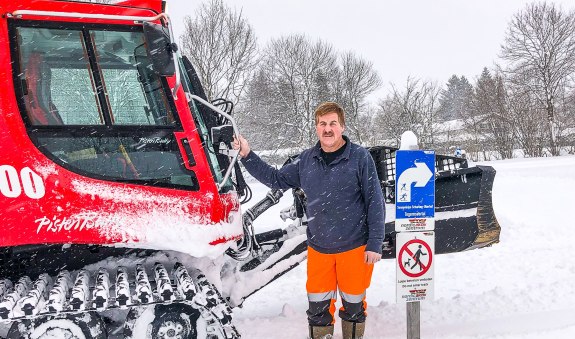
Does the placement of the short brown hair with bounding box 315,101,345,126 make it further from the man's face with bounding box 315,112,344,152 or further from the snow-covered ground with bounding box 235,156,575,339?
the snow-covered ground with bounding box 235,156,575,339

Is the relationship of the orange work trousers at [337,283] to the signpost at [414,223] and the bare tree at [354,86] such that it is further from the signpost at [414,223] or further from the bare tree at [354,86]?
the bare tree at [354,86]

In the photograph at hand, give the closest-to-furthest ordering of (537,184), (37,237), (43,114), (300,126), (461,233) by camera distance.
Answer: (37,237) < (43,114) < (461,233) < (537,184) < (300,126)

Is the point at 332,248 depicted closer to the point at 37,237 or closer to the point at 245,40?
the point at 37,237

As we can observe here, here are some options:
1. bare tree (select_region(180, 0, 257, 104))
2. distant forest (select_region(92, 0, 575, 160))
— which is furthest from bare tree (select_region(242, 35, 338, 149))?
bare tree (select_region(180, 0, 257, 104))

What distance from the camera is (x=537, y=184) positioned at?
15852 mm

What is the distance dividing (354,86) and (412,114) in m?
6.61

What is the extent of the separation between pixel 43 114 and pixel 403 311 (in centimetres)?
356

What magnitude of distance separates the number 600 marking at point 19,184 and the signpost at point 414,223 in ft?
7.62

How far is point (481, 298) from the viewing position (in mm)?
4898

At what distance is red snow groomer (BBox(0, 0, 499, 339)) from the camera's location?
2.80m

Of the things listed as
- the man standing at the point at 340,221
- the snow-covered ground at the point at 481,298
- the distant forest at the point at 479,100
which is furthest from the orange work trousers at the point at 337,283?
the distant forest at the point at 479,100

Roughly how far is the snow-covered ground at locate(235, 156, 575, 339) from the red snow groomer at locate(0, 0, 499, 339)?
1.56 meters

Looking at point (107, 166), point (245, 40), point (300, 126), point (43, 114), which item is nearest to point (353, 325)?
point (107, 166)

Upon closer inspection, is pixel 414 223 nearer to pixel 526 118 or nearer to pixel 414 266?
pixel 414 266
